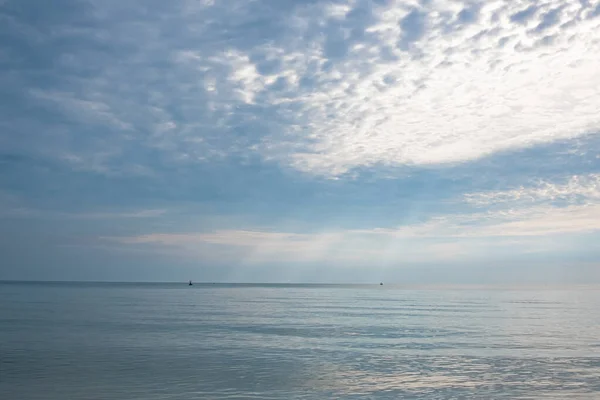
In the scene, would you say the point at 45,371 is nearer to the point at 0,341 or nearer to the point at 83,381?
the point at 83,381

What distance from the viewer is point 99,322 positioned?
67625 mm

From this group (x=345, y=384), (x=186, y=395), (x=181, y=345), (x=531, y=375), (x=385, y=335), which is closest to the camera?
(x=186, y=395)

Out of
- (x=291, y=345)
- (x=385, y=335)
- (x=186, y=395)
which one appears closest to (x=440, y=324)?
(x=385, y=335)

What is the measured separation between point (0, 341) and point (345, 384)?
32281 millimetres

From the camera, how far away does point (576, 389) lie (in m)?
29.8

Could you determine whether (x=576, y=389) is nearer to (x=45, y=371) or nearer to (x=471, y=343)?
(x=471, y=343)

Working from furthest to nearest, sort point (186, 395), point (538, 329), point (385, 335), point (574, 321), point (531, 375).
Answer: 1. point (574, 321)
2. point (538, 329)
3. point (385, 335)
4. point (531, 375)
5. point (186, 395)

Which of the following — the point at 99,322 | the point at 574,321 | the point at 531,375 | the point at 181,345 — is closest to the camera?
the point at 531,375

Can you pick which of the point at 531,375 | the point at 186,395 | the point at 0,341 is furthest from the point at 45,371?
the point at 531,375

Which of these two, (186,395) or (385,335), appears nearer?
(186,395)

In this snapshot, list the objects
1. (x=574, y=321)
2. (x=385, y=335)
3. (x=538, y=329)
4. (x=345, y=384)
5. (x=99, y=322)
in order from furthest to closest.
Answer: (x=574, y=321)
(x=99, y=322)
(x=538, y=329)
(x=385, y=335)
(x=345, y=384)

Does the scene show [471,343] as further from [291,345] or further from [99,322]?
[99,322]

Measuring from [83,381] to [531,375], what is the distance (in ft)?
85.2

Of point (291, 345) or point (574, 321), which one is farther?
point (574, 321)
